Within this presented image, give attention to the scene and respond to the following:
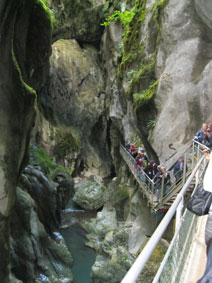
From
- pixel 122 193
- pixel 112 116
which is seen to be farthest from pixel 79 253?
pixel 112 116

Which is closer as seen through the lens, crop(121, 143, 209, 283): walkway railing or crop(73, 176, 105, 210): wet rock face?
crop(121, 143, 209, 283): walkway railing

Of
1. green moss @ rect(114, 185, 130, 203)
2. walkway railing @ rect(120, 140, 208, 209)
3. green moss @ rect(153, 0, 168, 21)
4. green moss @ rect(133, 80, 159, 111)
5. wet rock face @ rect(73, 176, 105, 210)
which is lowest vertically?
wet rock face @ rect(73, 176, 105, 210)

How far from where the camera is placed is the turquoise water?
14909 mm

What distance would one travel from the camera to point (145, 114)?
1364 cm

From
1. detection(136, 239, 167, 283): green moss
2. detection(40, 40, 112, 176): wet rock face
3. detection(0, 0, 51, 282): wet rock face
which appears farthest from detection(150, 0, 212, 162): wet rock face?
detection(40, 40, 112, 176): wet rock face

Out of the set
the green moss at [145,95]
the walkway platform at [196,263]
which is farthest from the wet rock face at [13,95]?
the walkway platform at [196,263]

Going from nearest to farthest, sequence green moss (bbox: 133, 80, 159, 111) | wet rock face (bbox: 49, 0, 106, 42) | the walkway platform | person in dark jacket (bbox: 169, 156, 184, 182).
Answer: the walkway platform → person in dark jacket (bbox: 169, 156, 184, 182) → green moss (bbox: 133, 80, 159, 111) → wet rock face (bbox: 49, 0, 106, 42)

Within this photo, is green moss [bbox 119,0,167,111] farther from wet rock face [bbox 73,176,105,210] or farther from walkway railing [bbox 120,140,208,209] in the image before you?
wet rock face [bbox 73,176,105,210]

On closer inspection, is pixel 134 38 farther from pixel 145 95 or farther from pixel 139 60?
pixel 145 95

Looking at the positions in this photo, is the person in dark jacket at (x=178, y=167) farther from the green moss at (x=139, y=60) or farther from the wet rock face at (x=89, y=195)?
the wet rock face at (x=89, y=195)

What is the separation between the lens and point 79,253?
1720 cm

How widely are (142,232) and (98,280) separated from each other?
10.9 feet

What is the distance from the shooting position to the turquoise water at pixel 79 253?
14909 millimetres

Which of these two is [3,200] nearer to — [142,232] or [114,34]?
[142,232]
